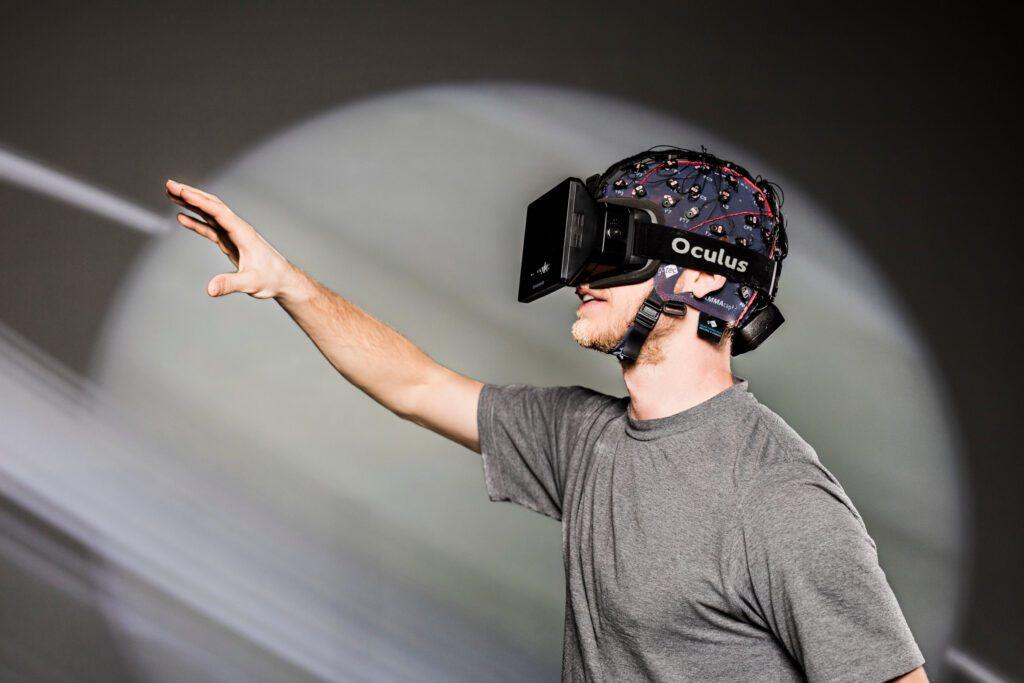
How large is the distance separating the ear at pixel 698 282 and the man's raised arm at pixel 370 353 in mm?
528

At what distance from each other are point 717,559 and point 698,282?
53cm

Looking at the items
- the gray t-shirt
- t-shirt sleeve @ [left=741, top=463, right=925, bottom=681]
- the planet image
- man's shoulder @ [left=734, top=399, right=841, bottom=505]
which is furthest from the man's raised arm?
the planet image

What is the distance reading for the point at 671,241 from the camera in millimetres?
1720

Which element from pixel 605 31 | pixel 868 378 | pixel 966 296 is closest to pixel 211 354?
pixel 605 31

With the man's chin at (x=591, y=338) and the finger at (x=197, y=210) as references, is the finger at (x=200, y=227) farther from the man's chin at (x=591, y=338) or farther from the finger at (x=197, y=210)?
the man's chin at (x=591, y=338)

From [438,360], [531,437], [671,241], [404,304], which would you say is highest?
[671,241]

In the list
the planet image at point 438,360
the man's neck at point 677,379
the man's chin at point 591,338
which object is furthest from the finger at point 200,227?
the planet image at point 438,360

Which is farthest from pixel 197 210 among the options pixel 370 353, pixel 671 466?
pixel 671 466

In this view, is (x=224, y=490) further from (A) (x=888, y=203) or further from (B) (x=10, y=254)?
(A) (x=888, y=203)

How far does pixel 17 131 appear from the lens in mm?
3264

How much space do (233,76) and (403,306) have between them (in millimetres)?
1038

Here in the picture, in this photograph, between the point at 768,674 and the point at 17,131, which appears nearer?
the point at 768,674

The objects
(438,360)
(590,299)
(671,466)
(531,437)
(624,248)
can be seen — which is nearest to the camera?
(671,466)

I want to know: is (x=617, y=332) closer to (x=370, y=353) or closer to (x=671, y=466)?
(x=671, y=466)
